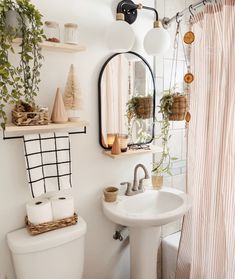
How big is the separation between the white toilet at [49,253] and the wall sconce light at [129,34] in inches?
40.5

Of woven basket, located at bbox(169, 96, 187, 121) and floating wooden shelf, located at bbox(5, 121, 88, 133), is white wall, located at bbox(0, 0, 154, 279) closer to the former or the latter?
floating wooden shelf, located at bbox(5, 121, 88, 133)

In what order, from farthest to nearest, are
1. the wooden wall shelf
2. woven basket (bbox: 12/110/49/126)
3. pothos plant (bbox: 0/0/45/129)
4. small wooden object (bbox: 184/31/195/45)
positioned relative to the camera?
the wooden wall shelf
small wooden object (bbox: 184/31/195/45)
woven basket (bbox: 12/110/49/126)
pothos plant (bbox: 0/0/45/129)

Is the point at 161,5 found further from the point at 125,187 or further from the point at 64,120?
the point at 125,187

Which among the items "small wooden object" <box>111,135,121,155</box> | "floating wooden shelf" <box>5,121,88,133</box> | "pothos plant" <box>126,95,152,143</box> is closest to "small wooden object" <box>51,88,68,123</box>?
"floating wooden shelf" <box>5,121,88,133</box>

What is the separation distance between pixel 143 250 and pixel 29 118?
1.06 m

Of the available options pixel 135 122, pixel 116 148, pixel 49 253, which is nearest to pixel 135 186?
pixel 116 148

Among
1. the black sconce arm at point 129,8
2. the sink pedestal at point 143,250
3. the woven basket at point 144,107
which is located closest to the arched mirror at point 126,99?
the woven basket at point 144,107

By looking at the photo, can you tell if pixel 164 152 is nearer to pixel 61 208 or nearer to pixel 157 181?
pixel 157 181

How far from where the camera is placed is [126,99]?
160 cm

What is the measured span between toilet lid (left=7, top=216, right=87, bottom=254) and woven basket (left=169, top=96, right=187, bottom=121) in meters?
0.86

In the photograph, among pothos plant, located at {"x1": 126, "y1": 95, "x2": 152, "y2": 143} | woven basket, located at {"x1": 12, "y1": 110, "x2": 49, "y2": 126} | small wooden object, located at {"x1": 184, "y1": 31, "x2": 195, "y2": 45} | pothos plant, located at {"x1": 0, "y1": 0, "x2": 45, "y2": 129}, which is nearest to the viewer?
pothos plant, located at {"x1": 0, "y1": 0, "x2": 45, "y2": 129}

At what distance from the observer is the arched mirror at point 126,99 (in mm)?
1506

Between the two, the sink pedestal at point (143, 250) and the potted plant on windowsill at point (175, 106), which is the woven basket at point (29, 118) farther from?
the sink pedestal at point (143, 250)

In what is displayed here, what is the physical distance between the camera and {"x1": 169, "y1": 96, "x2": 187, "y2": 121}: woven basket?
149cm
